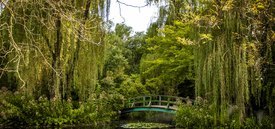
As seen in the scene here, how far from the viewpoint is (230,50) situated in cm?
903

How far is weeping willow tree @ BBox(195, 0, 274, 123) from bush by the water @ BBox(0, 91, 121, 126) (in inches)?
238

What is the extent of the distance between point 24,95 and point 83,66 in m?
2.47

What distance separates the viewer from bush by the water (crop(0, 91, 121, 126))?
43.7 ft

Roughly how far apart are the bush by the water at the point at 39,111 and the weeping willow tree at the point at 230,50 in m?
6.04

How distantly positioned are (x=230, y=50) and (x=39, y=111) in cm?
748

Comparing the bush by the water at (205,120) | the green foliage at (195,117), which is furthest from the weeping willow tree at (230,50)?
the green foliage at (195,117)

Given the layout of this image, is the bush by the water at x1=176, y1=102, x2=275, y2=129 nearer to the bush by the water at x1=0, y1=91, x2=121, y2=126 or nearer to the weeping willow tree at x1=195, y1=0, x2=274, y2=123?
the weeping willow tree at x1=195, y1=0, x2=274, y2=123

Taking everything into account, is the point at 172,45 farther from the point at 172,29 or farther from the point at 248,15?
the point at 248,15

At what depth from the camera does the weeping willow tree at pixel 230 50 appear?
8.81m

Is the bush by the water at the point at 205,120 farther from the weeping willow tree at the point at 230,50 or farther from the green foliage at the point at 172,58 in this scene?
the green foliage at the point at 172,58

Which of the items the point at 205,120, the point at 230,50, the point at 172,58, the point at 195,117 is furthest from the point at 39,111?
the point at 230,50

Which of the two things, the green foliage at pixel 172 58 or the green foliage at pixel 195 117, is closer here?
the green foliage at pixel 195 117

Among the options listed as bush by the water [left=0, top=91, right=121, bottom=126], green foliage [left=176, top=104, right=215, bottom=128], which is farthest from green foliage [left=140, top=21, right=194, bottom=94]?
bush by the water [left=0, top=91, right=121, bottom=126]

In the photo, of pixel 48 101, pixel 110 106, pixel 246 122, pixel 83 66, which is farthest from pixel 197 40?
A: pixel 110 106
